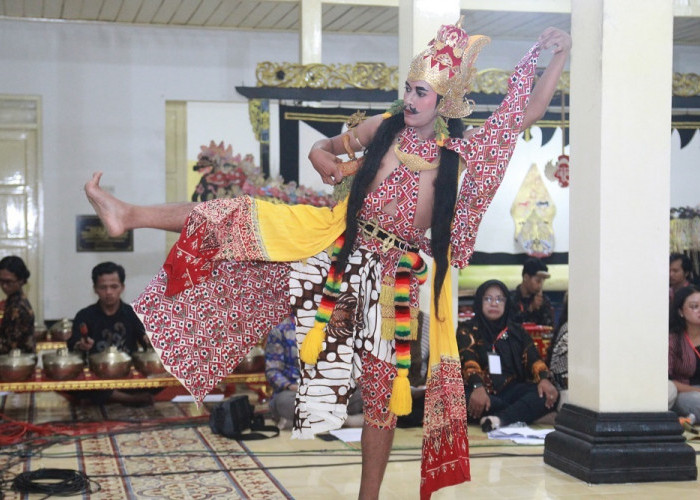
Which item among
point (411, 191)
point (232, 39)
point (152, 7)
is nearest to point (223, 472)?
point (411, 191)

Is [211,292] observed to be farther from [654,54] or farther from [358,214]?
[654,54]

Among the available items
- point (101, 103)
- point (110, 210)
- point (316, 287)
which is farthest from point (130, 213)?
point (101, 103)

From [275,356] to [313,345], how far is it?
8.91 feet

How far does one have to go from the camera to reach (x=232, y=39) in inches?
436

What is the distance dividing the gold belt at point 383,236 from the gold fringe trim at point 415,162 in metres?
0.25

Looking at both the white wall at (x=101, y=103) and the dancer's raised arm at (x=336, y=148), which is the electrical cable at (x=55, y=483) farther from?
the white wall at (x=101, y=103)

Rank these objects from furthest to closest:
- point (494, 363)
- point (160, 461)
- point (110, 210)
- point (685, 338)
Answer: point (685, 338) < point (494, 363) < point (160, 461) < point (110, 210)

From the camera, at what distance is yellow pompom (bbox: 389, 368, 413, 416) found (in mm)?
3255

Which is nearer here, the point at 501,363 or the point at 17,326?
the point at 501,363

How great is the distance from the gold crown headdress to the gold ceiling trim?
3970 mm

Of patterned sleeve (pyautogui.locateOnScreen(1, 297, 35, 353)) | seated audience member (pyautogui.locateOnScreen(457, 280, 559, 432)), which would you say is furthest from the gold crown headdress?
patterned sleeve (pyautogui.locateOnScreen(1, 297, 35, 353))

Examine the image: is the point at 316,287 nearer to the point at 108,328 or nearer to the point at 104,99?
the point at 108,328

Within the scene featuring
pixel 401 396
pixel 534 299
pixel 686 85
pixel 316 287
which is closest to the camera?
pixel 401 396

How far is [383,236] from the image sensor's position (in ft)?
11.0
